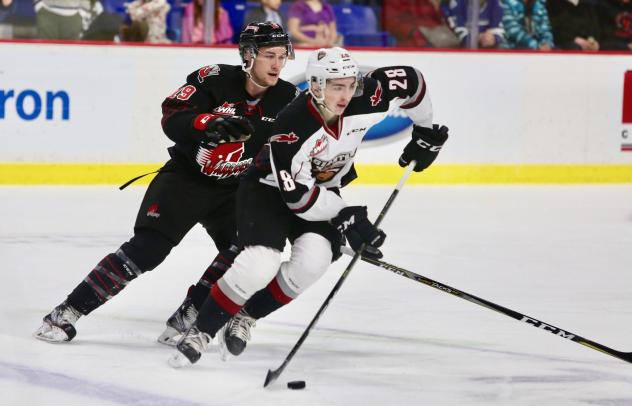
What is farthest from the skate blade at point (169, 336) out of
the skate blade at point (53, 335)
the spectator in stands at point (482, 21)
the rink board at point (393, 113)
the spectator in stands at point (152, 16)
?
the spectator in stands at point (482, 21)

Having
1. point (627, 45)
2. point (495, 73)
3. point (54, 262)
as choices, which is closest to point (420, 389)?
point (54, 262)

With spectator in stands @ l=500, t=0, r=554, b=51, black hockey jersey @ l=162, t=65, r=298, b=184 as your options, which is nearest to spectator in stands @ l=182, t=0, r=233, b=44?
spectator in stands @ l=500, t=0, r=554, b=51

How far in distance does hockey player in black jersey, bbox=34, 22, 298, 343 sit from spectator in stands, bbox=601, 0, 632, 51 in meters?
4.97

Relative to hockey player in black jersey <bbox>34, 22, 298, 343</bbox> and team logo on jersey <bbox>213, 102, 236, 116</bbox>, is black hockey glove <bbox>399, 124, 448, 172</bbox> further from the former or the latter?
team logo on jersey <bbox>213, 102, 236, 116</bbox>

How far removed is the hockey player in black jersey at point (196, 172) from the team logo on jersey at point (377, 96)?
333 millimetres

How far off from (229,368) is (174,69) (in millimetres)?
4322

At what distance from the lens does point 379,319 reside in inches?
171

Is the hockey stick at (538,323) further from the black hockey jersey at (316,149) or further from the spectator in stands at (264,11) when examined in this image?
the spectator in stands at (264,11)

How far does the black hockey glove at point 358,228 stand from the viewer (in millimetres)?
3438

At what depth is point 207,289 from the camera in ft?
13.1

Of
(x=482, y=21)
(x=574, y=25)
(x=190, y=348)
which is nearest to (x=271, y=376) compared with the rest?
(x=190, y=348)

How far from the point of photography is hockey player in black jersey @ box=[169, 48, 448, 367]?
136 inches

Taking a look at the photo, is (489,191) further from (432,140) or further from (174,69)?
(432,140)

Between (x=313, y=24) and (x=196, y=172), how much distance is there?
13.8 feet
